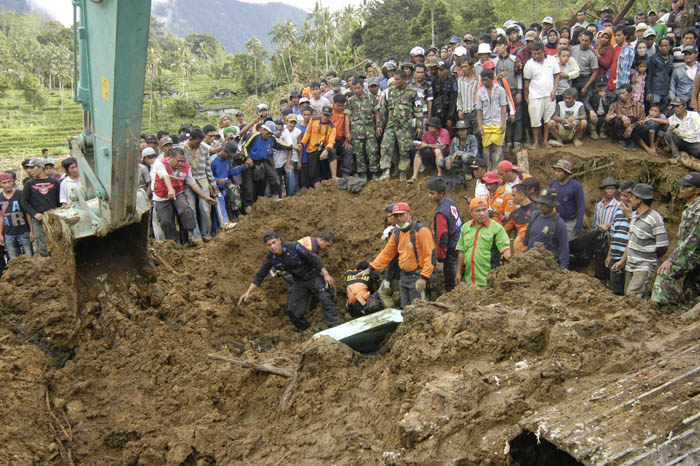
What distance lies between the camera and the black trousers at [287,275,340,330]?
7.77 m

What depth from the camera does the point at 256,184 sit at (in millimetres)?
10664

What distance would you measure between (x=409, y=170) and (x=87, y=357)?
6.64 metres

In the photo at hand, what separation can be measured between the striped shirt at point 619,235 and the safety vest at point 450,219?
6.60 feet

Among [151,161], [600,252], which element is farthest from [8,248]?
[600,252]

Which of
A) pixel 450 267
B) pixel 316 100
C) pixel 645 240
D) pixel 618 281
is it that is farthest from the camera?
pixel 316 100

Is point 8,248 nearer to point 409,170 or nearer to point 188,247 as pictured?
point 188,247

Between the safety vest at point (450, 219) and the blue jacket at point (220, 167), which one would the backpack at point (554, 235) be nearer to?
the safety vest at point (450, 219)

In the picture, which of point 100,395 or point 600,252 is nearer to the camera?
point 100,395

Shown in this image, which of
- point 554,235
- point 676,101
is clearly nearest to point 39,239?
point 554,235

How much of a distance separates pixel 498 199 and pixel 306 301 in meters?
3.20

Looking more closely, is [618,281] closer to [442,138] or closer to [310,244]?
[442,138]

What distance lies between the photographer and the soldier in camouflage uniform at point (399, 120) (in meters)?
10.0

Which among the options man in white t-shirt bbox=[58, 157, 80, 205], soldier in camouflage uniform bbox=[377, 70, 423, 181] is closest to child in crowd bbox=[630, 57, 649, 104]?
soldier in camouflage uniform bbox=[377, 70, 423, 181]

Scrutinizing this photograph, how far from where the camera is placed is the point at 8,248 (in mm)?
9336
